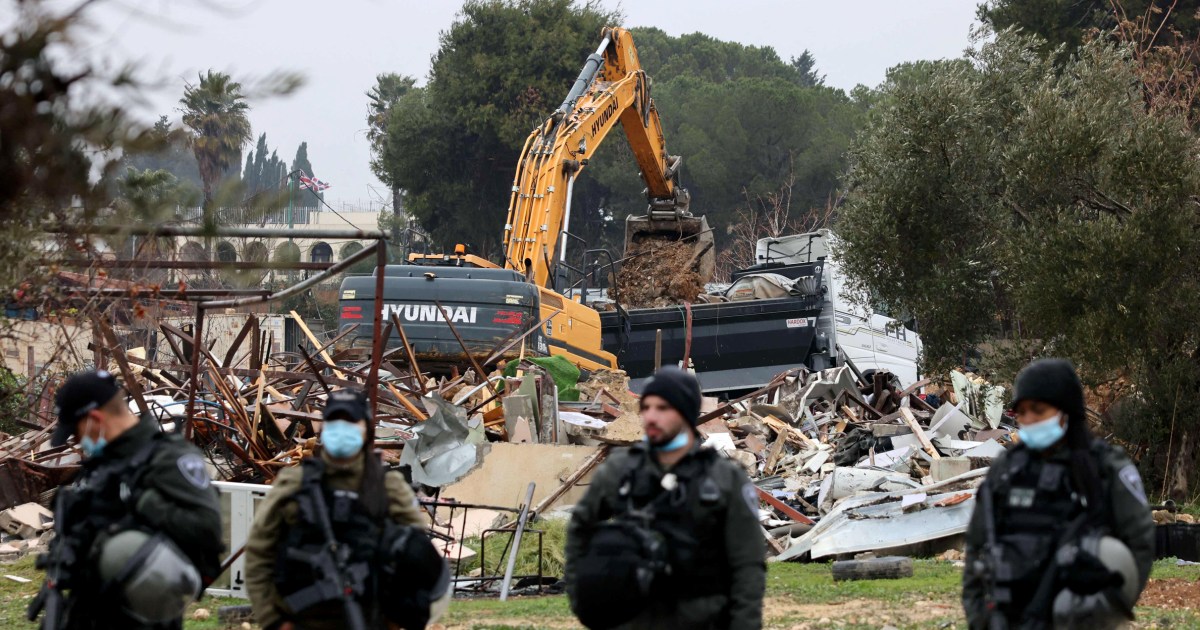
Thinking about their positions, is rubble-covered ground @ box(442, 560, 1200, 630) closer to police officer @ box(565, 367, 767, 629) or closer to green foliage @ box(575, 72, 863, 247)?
police officer @ box(565, 367, 767, 629)

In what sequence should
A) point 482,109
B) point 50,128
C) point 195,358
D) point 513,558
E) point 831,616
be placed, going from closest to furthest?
point 50,128 < point 195,358 < point 831,616 < point 513,558 < point 482,109

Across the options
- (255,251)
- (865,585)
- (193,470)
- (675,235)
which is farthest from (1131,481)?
(675,235)

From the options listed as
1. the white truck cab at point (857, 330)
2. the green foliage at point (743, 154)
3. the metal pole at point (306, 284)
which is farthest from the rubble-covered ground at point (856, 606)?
the green foliage at point (743, 154)

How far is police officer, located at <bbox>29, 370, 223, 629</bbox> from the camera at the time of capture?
5.18 metres

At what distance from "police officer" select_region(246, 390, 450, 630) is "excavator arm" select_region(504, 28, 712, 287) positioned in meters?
17.3

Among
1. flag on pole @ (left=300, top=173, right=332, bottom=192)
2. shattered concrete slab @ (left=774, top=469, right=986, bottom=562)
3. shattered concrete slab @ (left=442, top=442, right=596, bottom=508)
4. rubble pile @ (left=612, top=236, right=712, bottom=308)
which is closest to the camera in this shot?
flag on pole @ (left=300, top=173, right=332, bottom=192)

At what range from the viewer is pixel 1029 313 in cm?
1712

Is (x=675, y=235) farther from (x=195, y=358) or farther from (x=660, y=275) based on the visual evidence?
(x=195, y=358)

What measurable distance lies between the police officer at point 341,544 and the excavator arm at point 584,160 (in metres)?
17.3

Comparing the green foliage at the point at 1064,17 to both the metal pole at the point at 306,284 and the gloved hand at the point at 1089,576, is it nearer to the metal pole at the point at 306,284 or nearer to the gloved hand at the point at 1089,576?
the metal pole at the point at 306,284

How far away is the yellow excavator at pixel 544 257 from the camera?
68.6ft

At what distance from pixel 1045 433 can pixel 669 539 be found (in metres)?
1.36

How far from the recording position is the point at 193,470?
17.6ft

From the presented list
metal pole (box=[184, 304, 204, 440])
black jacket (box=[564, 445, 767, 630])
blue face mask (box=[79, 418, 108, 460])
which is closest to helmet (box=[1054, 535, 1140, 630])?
black jacket (box=[564, 445, 767, 630])
